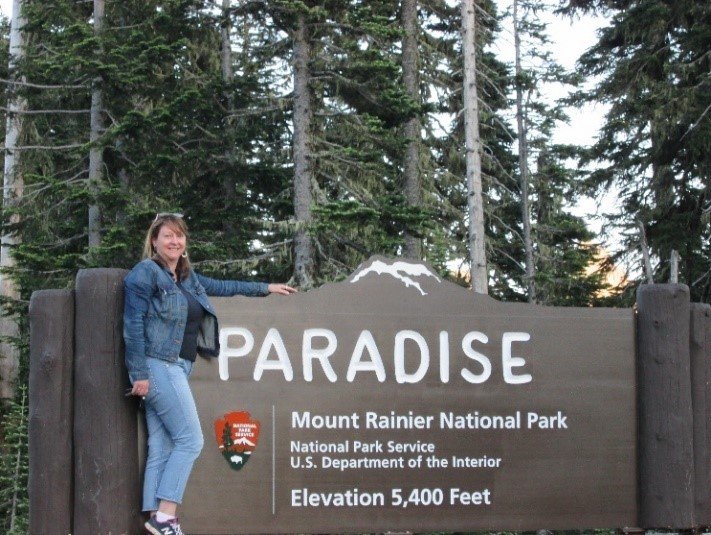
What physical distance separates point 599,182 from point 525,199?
240cm

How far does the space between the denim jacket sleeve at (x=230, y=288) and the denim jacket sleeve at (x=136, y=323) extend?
0.63 meters

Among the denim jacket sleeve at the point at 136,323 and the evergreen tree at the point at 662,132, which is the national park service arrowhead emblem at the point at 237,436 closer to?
the denim jacket sleeve at the point at 136,323

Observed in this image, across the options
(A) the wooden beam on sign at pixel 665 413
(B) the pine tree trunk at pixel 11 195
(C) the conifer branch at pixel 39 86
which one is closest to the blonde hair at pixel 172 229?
(A) the wooden beam on sign at pixel 665 413

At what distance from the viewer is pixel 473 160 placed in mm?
18547

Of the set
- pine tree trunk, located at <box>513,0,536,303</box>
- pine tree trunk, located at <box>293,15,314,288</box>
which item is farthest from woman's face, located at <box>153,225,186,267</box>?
pine tree trunk, located at <box>513,0,536,303</box>

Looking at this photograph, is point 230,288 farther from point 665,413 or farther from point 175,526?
point 665,413

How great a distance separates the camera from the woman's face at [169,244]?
542cm

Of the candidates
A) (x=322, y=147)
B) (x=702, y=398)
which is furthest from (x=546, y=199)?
(x=702, y=398)

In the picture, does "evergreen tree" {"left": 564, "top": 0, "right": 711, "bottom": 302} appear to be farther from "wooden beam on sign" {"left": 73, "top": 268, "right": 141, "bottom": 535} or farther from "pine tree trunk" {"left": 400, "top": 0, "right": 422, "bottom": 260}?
"wooden beam on sign" {"left": 73, "top": 268, "right": 141, "bottom": 535}

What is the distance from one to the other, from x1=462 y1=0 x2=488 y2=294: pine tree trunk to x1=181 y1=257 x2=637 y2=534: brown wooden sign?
11894 millimetres

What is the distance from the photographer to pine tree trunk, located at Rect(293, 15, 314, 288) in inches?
594

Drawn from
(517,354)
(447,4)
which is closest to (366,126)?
(447,4)

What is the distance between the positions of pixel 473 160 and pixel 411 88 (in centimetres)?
327

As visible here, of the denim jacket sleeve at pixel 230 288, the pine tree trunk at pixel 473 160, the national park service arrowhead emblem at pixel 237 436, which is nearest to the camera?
the national park service arrowhead emblem at pixel 237 436
